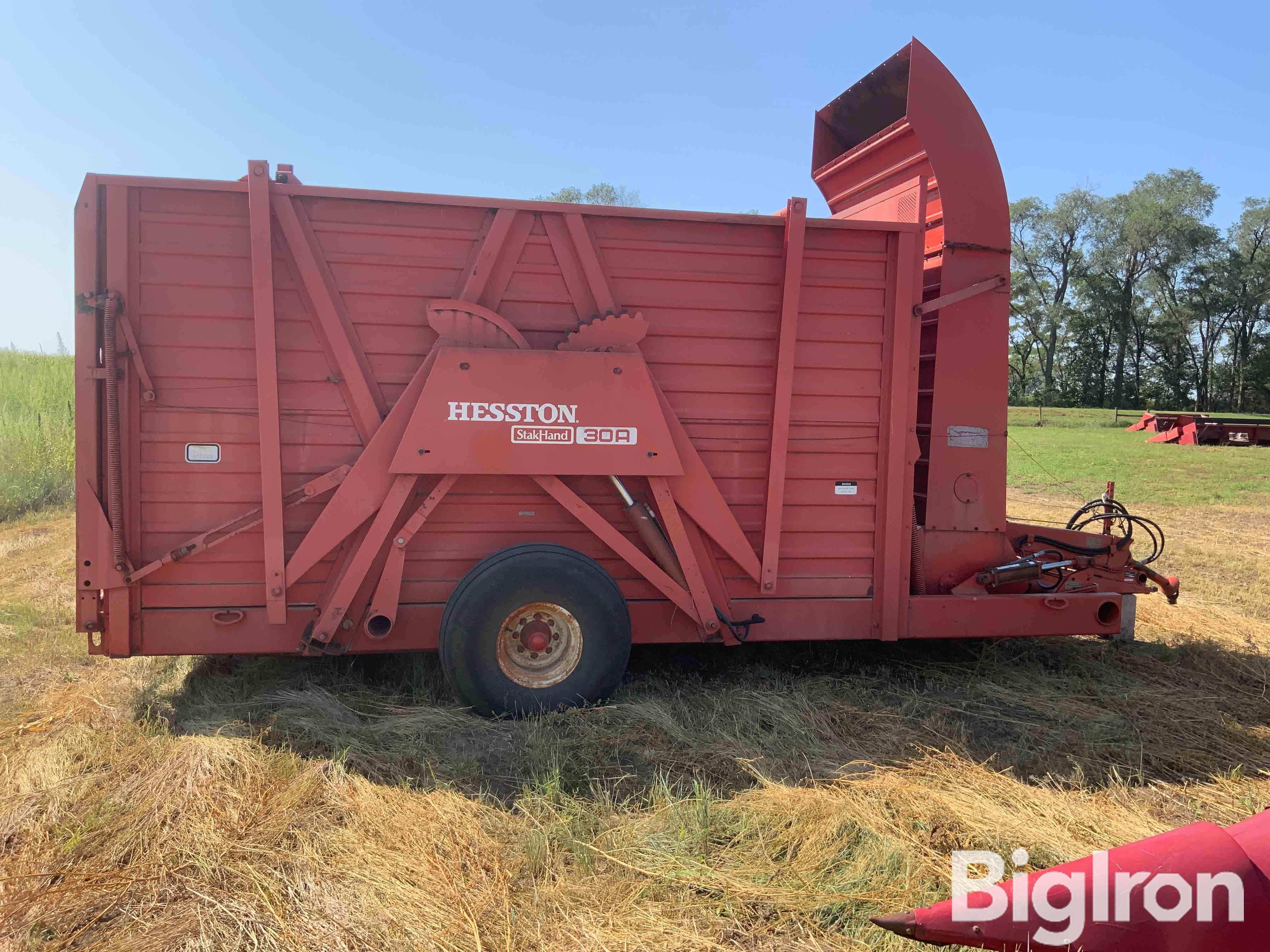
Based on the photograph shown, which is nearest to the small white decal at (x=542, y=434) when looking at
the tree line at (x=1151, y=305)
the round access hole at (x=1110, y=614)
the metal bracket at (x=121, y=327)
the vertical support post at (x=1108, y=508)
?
the metal bracket at (x=121, y=327)

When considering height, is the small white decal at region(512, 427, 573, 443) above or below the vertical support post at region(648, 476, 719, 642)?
above

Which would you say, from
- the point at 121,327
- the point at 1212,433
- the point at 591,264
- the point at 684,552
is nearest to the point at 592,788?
the point at 684,552

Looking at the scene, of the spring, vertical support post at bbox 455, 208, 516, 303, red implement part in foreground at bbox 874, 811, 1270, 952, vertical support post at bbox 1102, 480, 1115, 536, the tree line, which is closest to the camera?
red implement part in foreground at bbox 874, 811, 1270, 952

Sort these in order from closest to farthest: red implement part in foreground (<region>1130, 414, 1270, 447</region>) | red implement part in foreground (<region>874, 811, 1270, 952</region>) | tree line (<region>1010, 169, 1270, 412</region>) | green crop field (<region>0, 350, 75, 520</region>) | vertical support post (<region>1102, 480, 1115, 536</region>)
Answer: red implement part in foreground (<region>874, 811, 1270, 952</region>)
vertical support post (<region>1102, 480, 1115, 536</region>)
green crop field (<region>0, 350, 75, 520</region>)
red implement part in foreground (<region>1130, 414, 1270, 447</region>)
tree line (<region>1010, 169, 1270, 412</region>)

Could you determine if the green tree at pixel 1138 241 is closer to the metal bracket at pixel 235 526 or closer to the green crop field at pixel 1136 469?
the green crop field at pixel 1136 469

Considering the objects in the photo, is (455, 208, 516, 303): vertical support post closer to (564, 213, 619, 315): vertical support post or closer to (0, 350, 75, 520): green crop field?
(564, 213, 619, 315): vertical support post

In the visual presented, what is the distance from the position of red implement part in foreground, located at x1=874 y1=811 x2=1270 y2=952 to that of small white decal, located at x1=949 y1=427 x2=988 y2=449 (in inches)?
110

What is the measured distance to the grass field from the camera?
2.57 metres

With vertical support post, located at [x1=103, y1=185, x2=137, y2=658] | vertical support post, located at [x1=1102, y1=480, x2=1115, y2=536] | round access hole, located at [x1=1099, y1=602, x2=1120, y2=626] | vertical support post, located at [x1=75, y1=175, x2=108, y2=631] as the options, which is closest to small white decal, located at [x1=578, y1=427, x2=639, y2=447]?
vertical support post, located at [x1=103, y1=185, x2=137, y2=658]

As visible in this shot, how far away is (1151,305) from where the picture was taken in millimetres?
46688

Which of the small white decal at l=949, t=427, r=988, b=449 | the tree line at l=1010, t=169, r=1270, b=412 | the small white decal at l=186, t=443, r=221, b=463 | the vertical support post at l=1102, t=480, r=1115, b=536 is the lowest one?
the vertical support post at l=1102, t=480, r=1115, b=536

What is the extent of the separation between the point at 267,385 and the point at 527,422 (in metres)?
1.19

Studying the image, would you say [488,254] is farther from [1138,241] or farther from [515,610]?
[1138,241]

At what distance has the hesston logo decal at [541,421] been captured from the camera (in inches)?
154
